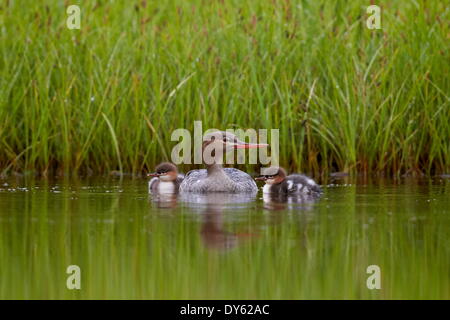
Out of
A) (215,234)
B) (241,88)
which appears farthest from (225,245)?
(241,88)


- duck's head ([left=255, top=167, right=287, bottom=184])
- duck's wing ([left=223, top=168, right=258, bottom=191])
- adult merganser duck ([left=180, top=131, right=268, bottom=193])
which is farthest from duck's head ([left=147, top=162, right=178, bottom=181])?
duck's head ([left=255, top=167, right=287, bottom=184])

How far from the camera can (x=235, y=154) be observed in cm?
1241

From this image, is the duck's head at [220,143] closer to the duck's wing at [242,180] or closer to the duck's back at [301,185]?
the duck's wing at [242,180]

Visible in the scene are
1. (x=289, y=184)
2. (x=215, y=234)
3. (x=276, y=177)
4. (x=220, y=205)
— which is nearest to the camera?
(x=215, y=234)

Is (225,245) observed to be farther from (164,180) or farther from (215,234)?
(164,180)

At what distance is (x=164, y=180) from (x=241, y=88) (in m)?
1.76

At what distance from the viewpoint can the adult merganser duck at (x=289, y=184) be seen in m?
9.78

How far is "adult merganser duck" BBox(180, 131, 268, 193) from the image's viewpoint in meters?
10.7

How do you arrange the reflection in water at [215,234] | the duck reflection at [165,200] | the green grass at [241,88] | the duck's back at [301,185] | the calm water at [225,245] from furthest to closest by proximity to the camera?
the green grass at [241,88]
the duck's back at [301,185]
the duck reflection at [165,200]
the reflection in water at [215,234]
the calm water at [225,245]

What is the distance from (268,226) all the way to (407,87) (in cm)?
475

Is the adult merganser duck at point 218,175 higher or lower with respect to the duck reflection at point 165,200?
higher

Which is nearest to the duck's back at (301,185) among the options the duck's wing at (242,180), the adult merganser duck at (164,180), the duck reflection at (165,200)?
the duck's wing at (242,180)

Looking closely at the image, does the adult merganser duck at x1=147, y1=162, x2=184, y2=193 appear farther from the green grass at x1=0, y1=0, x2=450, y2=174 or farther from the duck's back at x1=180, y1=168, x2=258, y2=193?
the green grass at x1=0, y1=0, x2=450, y2=174

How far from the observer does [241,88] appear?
39.2 ft
